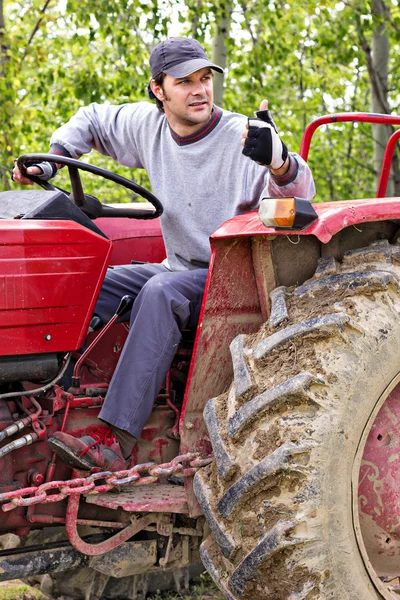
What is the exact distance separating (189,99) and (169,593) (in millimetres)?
2136

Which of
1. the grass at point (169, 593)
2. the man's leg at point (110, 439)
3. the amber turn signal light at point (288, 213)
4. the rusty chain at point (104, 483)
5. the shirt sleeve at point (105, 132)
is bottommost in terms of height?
the grass at point (169, 593)

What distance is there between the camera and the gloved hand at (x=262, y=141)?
2.80 m

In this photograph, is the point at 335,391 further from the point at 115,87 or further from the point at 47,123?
the point at 47,123

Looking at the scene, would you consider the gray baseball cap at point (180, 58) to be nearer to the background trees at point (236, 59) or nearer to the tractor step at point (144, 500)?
the tractor step at point (144, 500)

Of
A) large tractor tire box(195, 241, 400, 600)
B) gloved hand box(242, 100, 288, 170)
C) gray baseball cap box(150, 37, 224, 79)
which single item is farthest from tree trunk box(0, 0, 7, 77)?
large tractor tire box(195, 241, 400, 600)

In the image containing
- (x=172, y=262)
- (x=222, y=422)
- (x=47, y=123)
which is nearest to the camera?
(x=222, y=422)

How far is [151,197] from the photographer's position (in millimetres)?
3383

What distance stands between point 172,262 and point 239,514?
1337mm

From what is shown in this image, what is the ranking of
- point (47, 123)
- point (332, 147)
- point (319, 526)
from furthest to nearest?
point (332, 147)
point (47, 123)
point (319, 526)

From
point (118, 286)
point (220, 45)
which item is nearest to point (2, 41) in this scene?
point (220, 45)

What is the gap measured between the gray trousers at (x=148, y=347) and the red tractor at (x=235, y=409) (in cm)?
14

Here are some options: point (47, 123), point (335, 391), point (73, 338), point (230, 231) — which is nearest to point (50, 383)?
point (73, 338)

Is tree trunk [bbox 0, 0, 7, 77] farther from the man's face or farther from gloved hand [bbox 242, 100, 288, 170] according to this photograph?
gloved hand [bbox 242, 100, 288, 170]

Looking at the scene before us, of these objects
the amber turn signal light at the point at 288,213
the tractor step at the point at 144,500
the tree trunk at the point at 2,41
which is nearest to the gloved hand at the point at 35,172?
the amber turn signal light at the point at 288,213
